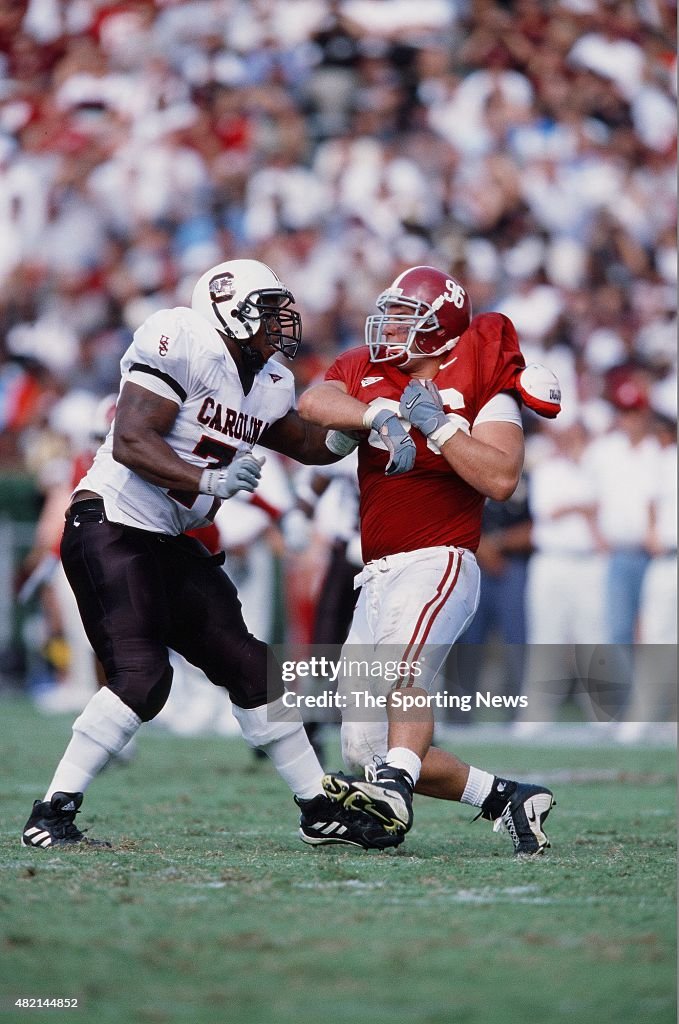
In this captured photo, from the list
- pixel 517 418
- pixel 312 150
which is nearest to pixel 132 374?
pixel 517 418

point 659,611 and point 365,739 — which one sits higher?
point 365,739

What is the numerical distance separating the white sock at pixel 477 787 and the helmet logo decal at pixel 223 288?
1639 mm

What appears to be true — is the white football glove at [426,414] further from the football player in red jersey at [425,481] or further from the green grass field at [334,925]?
the green grass field at [334,925]

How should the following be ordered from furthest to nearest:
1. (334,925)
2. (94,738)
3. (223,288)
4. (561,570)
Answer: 1. (561,570)
2. (223,288)
3. (94,738)
4. (334,925)

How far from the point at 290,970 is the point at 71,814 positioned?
6.10ft

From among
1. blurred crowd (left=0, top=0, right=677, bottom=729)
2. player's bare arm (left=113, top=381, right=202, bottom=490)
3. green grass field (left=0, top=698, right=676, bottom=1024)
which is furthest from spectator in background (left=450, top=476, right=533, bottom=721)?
player's bare arm (left=113, top=381, right=202, bottom=490)

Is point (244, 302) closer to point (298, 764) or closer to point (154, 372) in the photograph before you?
point (154, 372)

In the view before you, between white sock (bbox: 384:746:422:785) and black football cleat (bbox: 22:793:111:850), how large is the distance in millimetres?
913

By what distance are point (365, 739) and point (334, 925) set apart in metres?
1.54

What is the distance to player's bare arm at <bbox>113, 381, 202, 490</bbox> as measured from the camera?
14.6 feet

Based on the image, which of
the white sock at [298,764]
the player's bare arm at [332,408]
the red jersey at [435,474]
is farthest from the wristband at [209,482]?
the white sock at [298,764]

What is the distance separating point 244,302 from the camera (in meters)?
4.73

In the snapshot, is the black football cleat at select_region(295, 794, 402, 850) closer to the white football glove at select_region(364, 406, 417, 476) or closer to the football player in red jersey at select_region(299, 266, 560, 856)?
the football player in red jersey at select_region(299, 266, 560, 856)

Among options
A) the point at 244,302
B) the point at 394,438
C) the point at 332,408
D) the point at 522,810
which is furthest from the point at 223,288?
the point at 522,810
